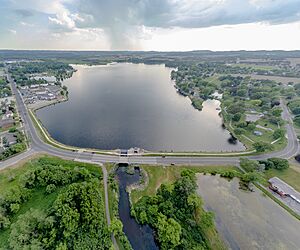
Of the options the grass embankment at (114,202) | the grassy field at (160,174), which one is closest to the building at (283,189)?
the grassy field at (160,174)

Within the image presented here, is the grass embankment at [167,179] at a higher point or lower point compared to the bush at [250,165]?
lower

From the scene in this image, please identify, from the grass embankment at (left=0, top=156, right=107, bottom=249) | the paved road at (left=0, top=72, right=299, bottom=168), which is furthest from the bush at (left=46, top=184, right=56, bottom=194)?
the paved road at (left=0, top=72, right=299, bottom=168)

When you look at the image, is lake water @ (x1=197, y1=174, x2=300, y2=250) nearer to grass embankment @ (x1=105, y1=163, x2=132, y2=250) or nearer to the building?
the building

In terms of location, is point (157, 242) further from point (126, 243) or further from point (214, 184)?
point (214, 184)

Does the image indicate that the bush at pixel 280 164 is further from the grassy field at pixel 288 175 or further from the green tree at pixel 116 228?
the green tree at pixel 116 228

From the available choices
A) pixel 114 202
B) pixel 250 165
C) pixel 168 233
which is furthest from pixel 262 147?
pixel 114 202

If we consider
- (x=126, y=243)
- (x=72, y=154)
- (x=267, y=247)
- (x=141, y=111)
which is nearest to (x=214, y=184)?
(x=267, y=247)
